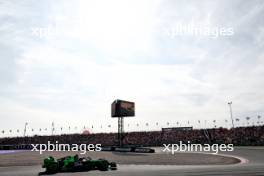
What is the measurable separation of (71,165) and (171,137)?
45833mm

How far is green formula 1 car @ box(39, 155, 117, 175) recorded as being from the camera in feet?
61.5

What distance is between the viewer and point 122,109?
48344 mm

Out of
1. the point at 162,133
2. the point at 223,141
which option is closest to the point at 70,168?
the point at 223,141

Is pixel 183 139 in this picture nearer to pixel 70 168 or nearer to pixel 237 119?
pixel 237 119

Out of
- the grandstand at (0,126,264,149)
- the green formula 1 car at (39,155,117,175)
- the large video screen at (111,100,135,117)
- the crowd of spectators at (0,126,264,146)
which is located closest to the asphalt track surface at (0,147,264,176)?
the green formula 1 car at (39,155,117,175)

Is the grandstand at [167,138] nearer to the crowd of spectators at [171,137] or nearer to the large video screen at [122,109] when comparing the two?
the crowd of spectators at [171,137]

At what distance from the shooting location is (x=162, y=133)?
6562 cm

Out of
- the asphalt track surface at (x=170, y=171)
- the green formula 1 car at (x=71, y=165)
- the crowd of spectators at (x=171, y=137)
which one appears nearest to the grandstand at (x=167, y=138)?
the crowd of spectators at (x=171, y=137)

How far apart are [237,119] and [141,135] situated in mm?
29494

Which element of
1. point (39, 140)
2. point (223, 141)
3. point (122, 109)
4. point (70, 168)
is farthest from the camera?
point (39, 140)

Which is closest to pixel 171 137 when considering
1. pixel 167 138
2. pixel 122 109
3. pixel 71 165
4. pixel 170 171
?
pixel 167 138

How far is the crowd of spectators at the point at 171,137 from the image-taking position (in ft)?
169

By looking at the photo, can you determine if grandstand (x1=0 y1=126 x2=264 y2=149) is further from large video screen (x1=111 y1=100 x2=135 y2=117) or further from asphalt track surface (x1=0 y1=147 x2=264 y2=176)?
asphalt track surface (x1=0 y1=147 x2=264 y2=176)

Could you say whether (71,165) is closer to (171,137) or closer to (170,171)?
(170,171)
